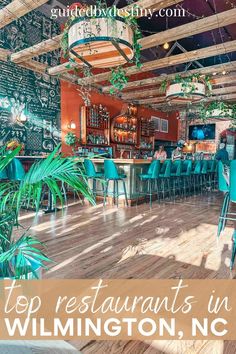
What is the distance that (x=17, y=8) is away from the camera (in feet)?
14.1

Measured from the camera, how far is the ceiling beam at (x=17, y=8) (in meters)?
4.10

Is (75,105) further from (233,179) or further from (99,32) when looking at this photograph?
(233,179)

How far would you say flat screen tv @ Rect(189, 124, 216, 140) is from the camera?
537 inches

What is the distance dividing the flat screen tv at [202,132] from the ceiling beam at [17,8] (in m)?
11.3

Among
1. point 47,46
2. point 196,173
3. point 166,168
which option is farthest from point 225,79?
point 47,46

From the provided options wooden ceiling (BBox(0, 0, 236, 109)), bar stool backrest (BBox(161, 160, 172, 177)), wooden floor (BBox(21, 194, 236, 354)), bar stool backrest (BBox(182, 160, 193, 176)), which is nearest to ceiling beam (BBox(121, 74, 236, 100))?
wooden ceiling (BBox(0, 0, 236, 109))

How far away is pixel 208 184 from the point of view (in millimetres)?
9297

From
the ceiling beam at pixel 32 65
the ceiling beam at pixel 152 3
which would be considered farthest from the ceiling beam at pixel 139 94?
the ceiling beam at pixel 152 3

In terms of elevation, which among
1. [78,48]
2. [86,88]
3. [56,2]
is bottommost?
[78,48]

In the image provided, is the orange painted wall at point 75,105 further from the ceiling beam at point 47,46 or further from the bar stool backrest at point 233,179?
the bar stool backrest at point 233,179

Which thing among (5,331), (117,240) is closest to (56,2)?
(117,240)

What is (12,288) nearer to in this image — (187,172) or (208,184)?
(187,172)

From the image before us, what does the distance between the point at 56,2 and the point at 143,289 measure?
7.26 metres

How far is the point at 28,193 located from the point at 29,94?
647 centimetres
